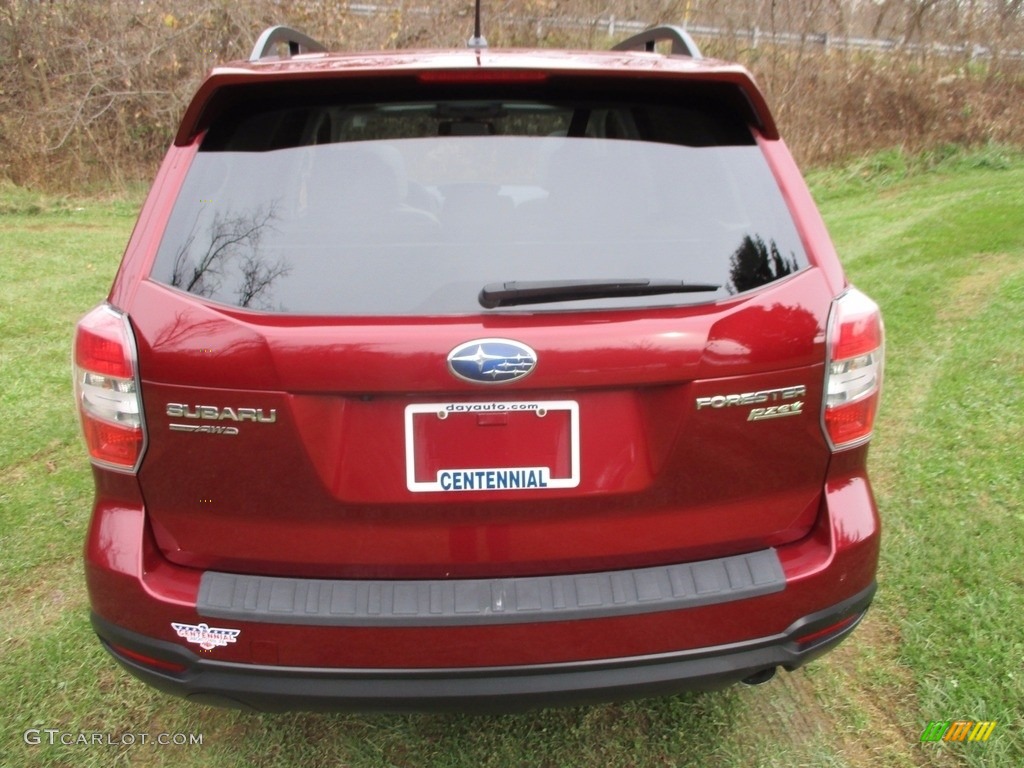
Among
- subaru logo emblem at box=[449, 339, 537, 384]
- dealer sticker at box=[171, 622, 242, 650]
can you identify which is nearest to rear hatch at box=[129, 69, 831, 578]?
subaru logo emblem at box=[449, 339, 537, 384]

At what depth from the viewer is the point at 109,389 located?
185 cm

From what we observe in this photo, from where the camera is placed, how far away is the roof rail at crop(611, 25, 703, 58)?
2730mm

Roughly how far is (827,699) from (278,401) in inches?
77.2

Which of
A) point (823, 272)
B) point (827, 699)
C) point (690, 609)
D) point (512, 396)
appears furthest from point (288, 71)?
point (827, 699)

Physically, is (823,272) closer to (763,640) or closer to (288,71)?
Result: (763,640)

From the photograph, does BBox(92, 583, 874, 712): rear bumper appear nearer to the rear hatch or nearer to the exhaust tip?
the exhaust tip

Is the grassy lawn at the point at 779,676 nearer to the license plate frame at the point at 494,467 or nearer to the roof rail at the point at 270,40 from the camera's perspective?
the license plate frame at the point at 494,467

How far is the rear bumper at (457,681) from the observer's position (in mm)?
1828

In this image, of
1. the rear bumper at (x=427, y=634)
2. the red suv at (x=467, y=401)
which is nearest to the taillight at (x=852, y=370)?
the red suv at (x=467, y=401)

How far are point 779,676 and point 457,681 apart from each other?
4.52ft

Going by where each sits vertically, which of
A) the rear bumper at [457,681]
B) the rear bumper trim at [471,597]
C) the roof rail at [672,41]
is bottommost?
the rear bumper at [457,681]

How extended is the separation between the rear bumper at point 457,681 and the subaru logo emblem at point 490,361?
0.66 metres

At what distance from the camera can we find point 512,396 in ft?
5.69

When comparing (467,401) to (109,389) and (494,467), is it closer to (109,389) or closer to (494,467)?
(494,467)
